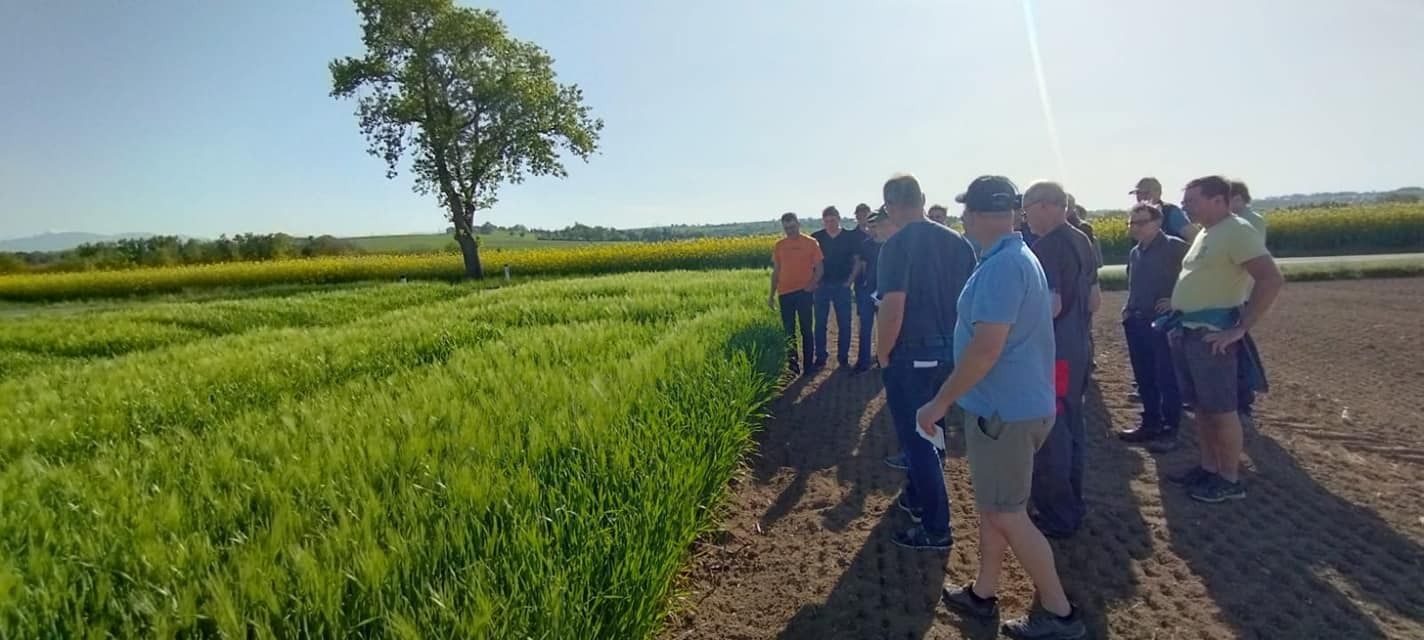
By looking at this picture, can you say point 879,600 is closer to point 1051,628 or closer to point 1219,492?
point 1051,628

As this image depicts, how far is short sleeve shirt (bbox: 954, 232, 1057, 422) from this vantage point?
2.48 meters

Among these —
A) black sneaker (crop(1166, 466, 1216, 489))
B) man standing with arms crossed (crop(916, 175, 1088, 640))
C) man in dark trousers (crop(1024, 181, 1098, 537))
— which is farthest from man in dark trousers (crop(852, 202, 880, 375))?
man standing with arms crossed (crop(916, 175, 1088, 640))

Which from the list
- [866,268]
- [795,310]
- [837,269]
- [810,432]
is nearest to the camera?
[810,432]

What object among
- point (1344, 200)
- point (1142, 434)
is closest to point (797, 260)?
point (1142, 434)

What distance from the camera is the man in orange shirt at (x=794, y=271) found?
7422mm

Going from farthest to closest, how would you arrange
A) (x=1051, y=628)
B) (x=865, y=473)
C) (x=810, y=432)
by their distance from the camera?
(x=810, y=432)
(x=865, y=473)
(x=1051, y=628)

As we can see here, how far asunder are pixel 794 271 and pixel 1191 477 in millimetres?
4188

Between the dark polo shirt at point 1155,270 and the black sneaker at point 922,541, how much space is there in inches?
105

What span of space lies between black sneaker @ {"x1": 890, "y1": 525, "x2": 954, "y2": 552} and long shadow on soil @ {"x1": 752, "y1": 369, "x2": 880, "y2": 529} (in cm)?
79

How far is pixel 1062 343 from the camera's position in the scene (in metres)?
3.79

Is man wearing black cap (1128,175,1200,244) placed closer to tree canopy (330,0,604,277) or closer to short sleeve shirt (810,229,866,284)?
short sleeve shirt (810,229,866,284)

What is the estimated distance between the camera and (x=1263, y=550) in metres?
3.38

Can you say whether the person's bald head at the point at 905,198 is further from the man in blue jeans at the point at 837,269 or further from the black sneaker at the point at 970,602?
the man in blue jeans at the point at 837,269

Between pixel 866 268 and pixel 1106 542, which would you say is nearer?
pixel 1106 542
